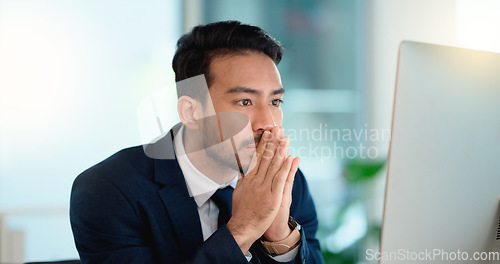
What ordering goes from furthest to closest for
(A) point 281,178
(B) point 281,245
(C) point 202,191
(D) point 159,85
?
(D) point 159,85 → (C) point 202,191 → (B) point 281,245 → (A) point 281,178

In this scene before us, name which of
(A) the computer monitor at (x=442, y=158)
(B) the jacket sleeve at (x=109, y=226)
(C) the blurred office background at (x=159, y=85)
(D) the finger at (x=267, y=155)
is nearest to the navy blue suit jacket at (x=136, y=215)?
(B) the jacket sleeve at (x=109, y=226)

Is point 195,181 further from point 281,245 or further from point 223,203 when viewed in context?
point 281,245

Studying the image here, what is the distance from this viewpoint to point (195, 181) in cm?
119

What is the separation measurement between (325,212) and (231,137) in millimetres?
1532

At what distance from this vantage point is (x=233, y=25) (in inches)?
52.6

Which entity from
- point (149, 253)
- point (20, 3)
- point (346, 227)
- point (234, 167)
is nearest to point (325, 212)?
point (346, 227)

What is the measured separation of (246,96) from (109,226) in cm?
47

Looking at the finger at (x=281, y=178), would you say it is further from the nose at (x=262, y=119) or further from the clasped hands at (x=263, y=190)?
the nose at (x=262, y=119)

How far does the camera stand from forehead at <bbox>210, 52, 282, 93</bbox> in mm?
1210

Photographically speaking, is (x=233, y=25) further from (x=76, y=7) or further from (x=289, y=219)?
(x=76, y=7)

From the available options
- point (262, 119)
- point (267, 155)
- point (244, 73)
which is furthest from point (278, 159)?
point (244, 73)

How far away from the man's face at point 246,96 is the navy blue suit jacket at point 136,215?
0.17 meters

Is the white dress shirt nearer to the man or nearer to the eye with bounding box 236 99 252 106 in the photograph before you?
the man

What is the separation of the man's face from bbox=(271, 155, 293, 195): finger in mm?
163
